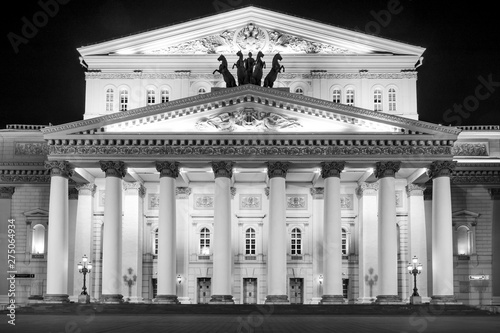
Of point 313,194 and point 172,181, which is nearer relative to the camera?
point 172,181

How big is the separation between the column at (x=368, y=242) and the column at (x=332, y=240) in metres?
7.02

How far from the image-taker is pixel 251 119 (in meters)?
56.4

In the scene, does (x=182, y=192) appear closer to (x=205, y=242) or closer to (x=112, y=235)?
(x=205, y=242)

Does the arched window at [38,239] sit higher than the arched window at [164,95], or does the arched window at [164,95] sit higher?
the arched window at [164,95]

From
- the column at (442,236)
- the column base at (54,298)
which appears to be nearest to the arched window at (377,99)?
the column at (442,236)

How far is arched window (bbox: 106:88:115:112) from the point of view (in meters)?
67.5

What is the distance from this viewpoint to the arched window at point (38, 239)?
6500 cm

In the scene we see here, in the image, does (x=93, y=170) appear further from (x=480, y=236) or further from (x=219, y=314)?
(x=480, y=236)

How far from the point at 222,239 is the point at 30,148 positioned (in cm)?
1927

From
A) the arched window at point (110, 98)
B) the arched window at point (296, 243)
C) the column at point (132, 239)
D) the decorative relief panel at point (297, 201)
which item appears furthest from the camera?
the arched window at point (110, 98)

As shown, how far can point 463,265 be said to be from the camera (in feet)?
212

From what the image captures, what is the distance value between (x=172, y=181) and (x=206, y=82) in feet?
44.5

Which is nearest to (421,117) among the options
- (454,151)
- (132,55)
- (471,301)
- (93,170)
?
Result: (454,151)

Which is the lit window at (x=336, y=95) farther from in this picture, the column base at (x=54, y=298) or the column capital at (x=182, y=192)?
the column base at (x=54, y=298)
